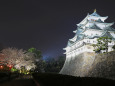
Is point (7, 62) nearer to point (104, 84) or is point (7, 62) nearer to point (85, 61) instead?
point (85, 61)

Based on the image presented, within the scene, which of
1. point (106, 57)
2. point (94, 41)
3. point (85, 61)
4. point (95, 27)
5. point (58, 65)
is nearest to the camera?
point (106, 57)

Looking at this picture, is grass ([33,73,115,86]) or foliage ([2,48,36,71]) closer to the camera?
grass ([33,73,115,86])

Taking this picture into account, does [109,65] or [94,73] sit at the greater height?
[109,65]

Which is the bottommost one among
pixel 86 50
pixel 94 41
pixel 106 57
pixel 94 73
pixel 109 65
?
pixel 94 73

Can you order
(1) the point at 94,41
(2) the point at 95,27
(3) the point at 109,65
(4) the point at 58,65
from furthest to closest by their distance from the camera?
(4) the point at 58,65 → (2) the point at 95,27 → (1) the point at 94,41 → (3) the point at 109,65

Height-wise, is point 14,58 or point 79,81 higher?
point 14,58

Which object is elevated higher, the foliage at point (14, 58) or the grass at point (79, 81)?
the foliage at point (14, 58)

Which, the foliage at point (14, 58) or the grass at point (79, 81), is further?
the foliage at point (14, 58)

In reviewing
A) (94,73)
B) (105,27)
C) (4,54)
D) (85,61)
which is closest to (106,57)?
(94,73)

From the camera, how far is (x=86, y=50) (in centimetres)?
3019

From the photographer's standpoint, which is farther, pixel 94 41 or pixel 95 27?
pixel 95 27

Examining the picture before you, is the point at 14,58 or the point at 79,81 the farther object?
the point at 14,58

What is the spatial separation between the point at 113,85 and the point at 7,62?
34.3 metres

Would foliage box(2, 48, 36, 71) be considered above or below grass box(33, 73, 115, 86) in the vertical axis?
above
